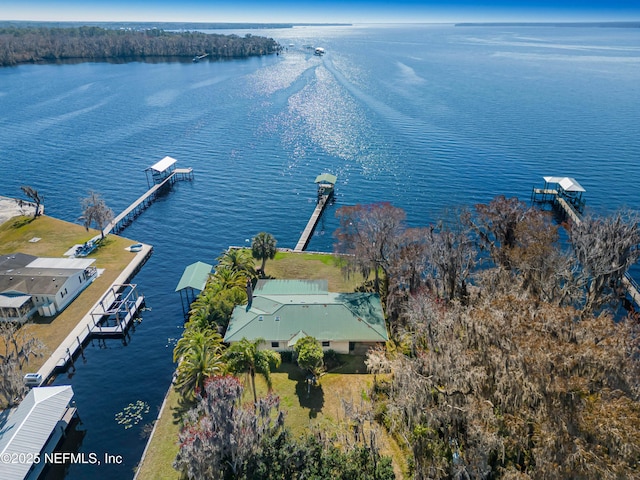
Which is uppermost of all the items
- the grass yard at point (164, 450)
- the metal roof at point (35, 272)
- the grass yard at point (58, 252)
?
the metal roof at point (35, 272)

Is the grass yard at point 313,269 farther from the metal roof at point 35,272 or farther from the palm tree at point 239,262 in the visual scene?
the metal roof at point 35,272

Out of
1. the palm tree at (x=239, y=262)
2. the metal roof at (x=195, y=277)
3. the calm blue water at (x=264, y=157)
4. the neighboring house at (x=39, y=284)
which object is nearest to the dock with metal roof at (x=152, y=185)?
the calm blue water at (x=264, y=157)

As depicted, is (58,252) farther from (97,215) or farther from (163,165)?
(163,165)

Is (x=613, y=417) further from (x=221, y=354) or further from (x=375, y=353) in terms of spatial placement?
(x=221, y=354)

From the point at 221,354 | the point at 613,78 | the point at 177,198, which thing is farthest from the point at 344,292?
the point at 613,78

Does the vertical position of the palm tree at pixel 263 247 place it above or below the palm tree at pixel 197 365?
above

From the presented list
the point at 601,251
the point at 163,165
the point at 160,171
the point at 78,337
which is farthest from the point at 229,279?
the point at 163,165
